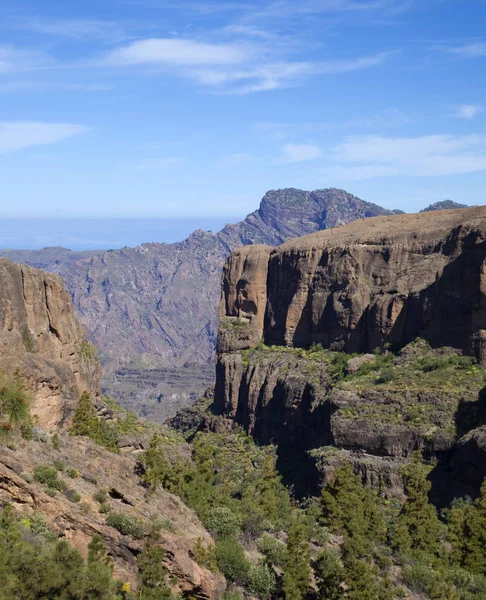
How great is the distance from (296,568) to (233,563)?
3.07m

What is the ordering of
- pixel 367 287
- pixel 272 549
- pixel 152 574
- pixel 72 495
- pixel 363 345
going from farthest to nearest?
pixel 367 287 < pixel 363 345 < pixel 272 549 < pixel 72 495 < pixel 152 574

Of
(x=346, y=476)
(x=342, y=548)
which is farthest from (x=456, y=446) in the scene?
(x=342, y=548)

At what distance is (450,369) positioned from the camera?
76.1 meters

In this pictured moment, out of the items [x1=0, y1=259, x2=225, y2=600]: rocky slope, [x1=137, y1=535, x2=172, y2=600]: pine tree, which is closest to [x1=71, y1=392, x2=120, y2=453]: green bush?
[x1=0, y1=259, x2=225, y2=600]: rocky slope

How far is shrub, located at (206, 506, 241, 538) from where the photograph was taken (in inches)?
1773

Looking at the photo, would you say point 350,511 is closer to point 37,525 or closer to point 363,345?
point 37,525

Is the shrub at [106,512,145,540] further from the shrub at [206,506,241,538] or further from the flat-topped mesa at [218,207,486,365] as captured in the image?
the flat-topped mesa at [218,207,486,365]

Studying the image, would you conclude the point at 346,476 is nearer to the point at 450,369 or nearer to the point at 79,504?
the point at 450,369

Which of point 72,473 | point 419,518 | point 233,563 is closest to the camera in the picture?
point 72,473

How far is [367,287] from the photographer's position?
310ft

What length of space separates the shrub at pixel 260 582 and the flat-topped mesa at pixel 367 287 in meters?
39.3

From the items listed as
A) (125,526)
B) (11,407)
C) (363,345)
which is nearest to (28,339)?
(11,407)

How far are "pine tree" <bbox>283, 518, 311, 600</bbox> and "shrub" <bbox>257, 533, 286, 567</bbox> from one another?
2.92 ft

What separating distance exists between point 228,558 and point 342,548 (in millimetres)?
6734
